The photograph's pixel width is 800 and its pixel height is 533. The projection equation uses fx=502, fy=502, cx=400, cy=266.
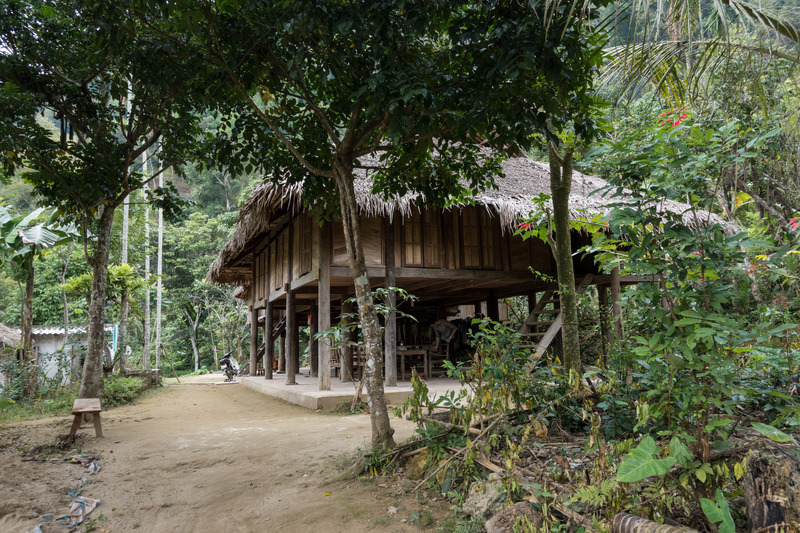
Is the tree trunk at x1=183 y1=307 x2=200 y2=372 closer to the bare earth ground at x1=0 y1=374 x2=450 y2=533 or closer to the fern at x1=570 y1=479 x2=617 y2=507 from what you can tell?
the bare earth ground at x1=0 y1=374 x2=450 y2=533

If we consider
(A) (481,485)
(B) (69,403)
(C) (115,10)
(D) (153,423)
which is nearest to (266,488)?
(A) (481,485)

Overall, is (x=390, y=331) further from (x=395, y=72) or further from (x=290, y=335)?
(x=395, y=72)

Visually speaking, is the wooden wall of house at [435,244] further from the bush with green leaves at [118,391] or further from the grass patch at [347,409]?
the bush with green leaves at [118,391]

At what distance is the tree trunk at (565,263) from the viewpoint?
400 cm

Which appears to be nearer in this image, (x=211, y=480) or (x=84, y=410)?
(x=211, y=480)

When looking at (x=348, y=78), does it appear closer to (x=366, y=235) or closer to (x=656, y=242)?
(x=656, y=242)

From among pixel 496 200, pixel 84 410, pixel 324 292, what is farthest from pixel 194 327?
pixel 496 200

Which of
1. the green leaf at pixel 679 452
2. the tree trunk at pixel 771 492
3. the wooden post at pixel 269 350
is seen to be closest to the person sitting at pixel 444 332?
the wooden post at pixel 269 350

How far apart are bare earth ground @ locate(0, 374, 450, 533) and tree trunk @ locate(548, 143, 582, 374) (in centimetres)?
158

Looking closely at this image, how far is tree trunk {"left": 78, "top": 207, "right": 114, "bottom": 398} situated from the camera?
6312mm

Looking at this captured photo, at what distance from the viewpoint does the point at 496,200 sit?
8.39 metres

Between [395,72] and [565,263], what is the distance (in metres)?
2.05

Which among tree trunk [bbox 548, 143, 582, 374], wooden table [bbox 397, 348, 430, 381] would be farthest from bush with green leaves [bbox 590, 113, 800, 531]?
wooden table [bbox 397, 348, 430, 381]

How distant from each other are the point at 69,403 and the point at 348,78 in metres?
8.84
